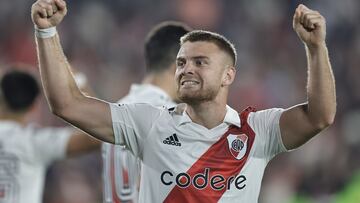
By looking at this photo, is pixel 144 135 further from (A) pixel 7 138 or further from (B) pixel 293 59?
(B) pixel 293 59

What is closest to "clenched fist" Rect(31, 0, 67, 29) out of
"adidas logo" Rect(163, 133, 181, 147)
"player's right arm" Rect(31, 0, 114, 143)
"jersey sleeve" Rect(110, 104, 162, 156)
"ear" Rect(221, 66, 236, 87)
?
"player's right arm" Rect(31, 0, 114, 143)

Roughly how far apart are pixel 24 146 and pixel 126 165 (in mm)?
731

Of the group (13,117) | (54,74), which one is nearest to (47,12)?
(54,74)

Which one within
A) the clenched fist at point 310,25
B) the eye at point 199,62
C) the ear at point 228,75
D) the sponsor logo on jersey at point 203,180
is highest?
the clenched fist at point 310,25

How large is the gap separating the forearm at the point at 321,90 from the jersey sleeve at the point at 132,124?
82 centimetres

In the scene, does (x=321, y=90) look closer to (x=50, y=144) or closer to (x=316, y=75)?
(x=316, y=75)

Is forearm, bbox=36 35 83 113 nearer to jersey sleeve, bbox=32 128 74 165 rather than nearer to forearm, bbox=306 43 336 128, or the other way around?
forearm, bbox=306 43 336 128

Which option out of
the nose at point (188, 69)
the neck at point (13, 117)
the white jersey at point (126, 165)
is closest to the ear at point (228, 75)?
the nose at point (188, 69)

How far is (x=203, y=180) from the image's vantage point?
5332 mm

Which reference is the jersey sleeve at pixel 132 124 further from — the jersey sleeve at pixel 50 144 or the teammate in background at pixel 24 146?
the jersey sleeve at pixel 50 144

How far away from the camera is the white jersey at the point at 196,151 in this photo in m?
5.33

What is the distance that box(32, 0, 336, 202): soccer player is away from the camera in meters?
5.27

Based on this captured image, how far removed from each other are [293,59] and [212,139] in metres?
10.9

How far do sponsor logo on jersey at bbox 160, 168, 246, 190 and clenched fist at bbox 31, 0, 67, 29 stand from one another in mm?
939
